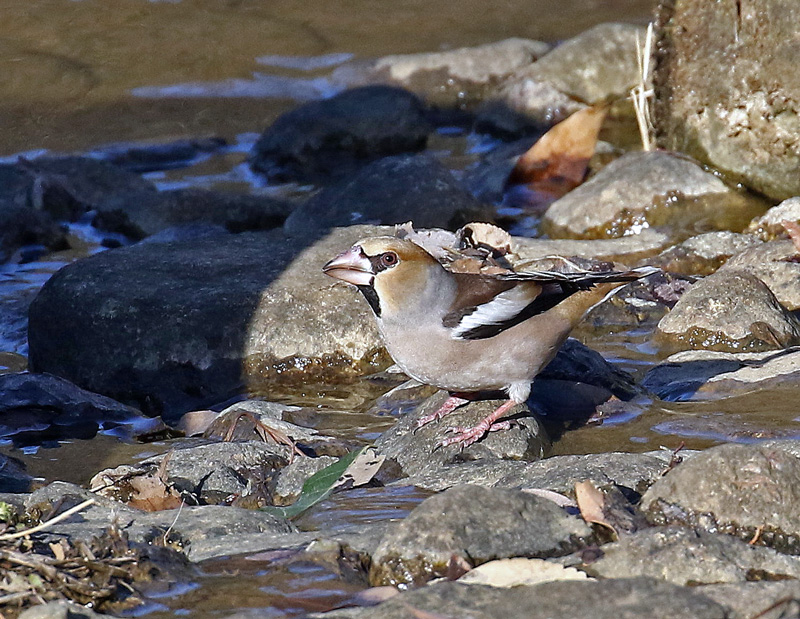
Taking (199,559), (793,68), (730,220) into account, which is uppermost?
(793,68)

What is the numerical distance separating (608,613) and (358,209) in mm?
6395

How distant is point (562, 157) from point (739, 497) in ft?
22.7

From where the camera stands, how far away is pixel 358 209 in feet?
29.5

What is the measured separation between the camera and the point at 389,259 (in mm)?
5184

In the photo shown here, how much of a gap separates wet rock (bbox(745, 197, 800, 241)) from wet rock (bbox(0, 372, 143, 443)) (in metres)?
4.61

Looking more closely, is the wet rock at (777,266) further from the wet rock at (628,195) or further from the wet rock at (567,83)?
the wet rock at (567,83)

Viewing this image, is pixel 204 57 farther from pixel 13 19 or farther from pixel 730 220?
pixel 730 220

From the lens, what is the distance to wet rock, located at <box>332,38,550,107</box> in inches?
507

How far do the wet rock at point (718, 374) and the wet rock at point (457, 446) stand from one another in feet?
2.83

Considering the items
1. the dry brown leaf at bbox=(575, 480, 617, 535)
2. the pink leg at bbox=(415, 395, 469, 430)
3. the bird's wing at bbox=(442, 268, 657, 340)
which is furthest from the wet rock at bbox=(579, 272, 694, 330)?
the dry brown leaf at bbox=(575, 480, 617, 535)

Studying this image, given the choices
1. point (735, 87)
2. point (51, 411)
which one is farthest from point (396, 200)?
point (51, 411)

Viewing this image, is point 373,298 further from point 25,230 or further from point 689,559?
point 25,230

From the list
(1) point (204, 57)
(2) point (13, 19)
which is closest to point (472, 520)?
(1) point (204, 57)

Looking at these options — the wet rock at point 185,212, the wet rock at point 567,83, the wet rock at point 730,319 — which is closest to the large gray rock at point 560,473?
the wet rock at point 730,319
